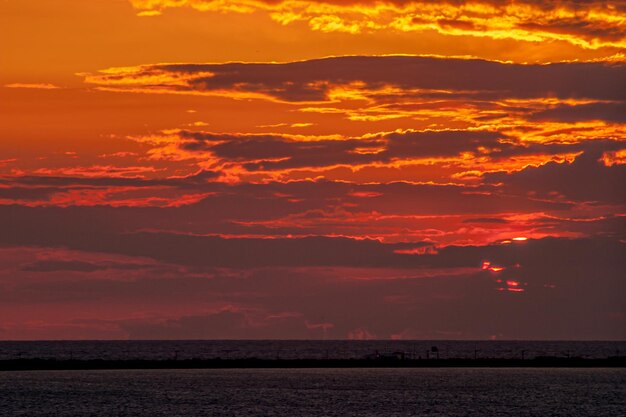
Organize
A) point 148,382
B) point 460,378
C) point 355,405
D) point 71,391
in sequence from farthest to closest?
point 460,378 → point 148,382 → point 71,391 → point 355,405

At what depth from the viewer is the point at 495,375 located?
192 meters

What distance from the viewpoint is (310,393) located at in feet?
467

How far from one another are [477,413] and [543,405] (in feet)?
43.7

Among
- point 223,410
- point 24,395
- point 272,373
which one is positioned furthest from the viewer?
point 272,373

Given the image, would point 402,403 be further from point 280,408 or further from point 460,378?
point 460,378

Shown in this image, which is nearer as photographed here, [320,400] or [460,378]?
[320,400]

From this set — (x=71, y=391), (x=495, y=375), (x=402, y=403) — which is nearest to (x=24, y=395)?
(x=71, y=391)

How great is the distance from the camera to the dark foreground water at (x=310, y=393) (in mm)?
116250

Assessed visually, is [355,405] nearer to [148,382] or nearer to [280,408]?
[280,408]

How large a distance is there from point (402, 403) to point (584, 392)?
3139 centimetres

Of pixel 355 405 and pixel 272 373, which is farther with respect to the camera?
pixel 272 373

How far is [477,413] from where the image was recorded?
378 ft

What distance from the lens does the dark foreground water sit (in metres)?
116

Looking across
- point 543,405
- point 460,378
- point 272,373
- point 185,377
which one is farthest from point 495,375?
point 543,405
